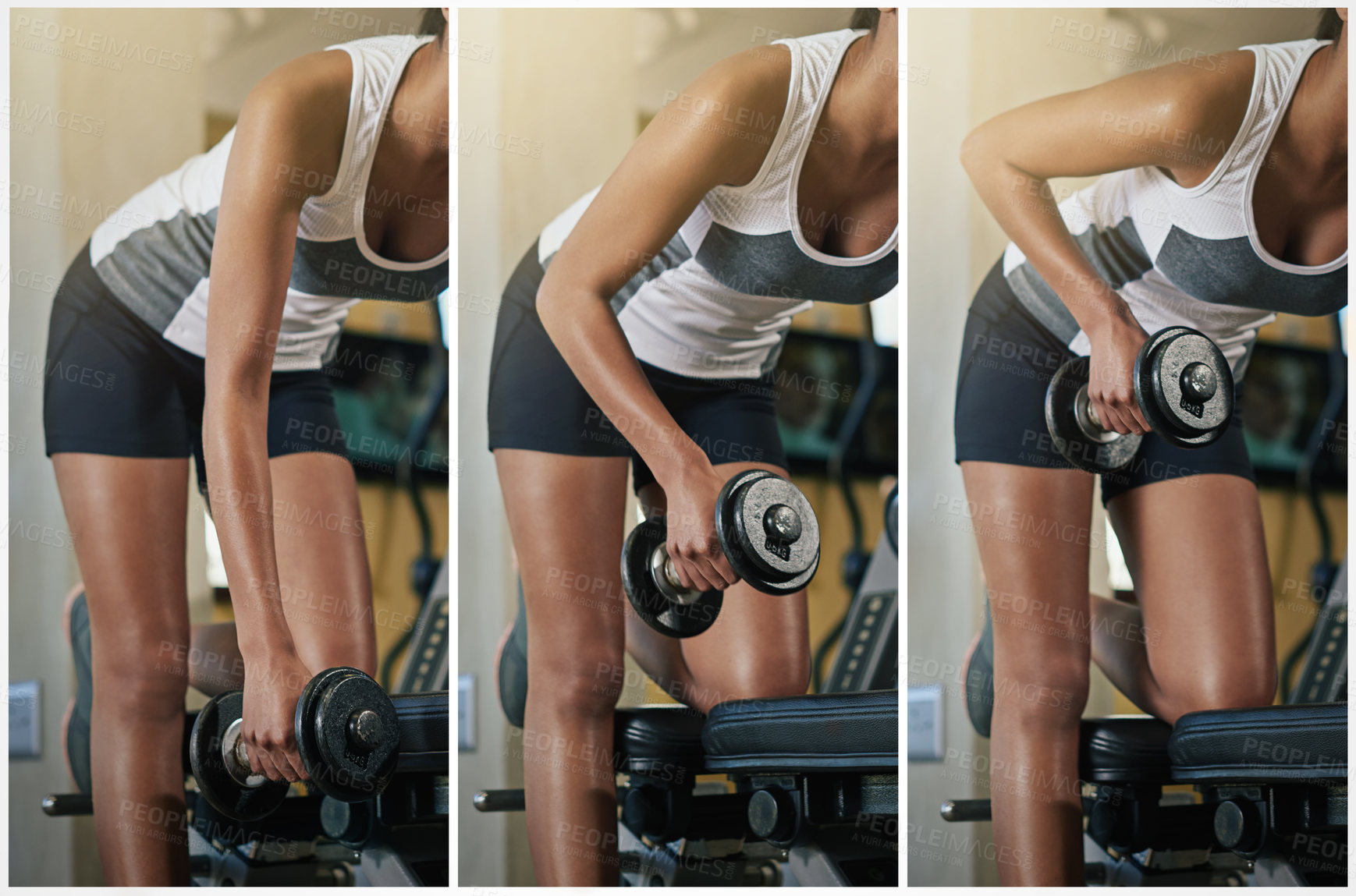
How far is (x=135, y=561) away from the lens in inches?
97.6

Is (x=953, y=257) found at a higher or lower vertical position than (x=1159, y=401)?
higher

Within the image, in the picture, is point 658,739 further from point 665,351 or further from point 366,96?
point 366,96

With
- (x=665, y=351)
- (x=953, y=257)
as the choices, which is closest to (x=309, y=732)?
(x=665, y=351)

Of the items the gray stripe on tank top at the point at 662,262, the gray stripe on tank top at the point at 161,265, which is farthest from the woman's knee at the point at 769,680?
the gray stripe on tank top at the point at 161,265

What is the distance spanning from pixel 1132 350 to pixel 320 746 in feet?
5.59

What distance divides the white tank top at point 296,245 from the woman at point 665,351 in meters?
0.34

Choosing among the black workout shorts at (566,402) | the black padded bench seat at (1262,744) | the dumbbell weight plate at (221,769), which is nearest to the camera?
the black padded bench seat at (1262,744)

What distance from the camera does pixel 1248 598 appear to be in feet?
8.12

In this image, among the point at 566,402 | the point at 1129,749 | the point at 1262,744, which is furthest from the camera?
the point at 566,402

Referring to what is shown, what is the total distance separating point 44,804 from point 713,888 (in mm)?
1316

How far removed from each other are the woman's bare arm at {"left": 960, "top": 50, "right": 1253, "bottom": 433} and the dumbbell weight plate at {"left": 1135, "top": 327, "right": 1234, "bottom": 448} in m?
0.04

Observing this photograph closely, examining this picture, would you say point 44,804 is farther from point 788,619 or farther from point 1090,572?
point 1090,572

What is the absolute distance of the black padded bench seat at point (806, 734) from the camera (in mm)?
2396

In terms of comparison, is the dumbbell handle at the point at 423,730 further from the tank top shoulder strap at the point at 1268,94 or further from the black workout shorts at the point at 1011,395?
the tank top shoulder strap at the point at 1268,94
